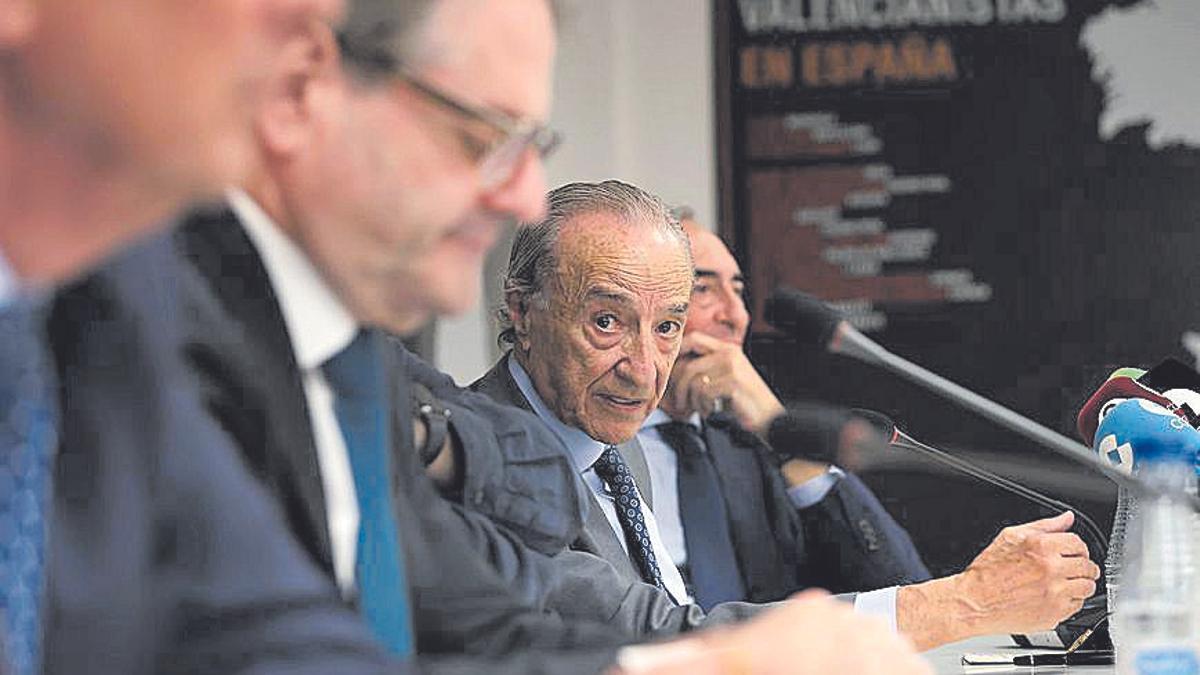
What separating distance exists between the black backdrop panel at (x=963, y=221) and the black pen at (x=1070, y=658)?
1.78 meters

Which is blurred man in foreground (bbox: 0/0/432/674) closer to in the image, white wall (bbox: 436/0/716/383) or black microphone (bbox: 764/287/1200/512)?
black microphone (bbox: 764/287/1200/512)

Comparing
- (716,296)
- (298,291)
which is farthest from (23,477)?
(716,296)

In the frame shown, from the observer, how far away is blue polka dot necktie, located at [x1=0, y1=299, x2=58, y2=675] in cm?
86

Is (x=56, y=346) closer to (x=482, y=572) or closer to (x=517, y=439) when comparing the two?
(x=482, y=572)

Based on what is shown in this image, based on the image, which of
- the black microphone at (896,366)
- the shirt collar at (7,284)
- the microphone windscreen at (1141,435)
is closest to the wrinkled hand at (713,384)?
the microphone windscreen at (1141,435)

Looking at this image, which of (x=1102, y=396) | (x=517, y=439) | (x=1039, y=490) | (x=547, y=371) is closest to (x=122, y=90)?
(x=517, y=439)

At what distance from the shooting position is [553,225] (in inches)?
100

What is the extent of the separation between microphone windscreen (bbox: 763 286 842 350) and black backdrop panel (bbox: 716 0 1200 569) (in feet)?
8.31

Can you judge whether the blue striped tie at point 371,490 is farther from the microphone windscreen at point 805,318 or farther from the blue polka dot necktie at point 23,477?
the microphone windscreen at point 805,318

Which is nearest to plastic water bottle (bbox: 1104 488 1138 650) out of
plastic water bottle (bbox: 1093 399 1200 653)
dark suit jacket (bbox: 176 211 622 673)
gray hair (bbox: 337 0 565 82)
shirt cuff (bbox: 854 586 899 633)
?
plastic water bottle (bbox: 1093 399 1200 653)

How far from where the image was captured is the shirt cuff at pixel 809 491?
3.26m

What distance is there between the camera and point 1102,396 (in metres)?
2.54

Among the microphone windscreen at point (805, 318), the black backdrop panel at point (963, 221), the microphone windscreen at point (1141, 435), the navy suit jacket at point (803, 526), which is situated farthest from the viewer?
the black backdrop panel at point (963, 221)

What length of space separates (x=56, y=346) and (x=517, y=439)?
795 mm
